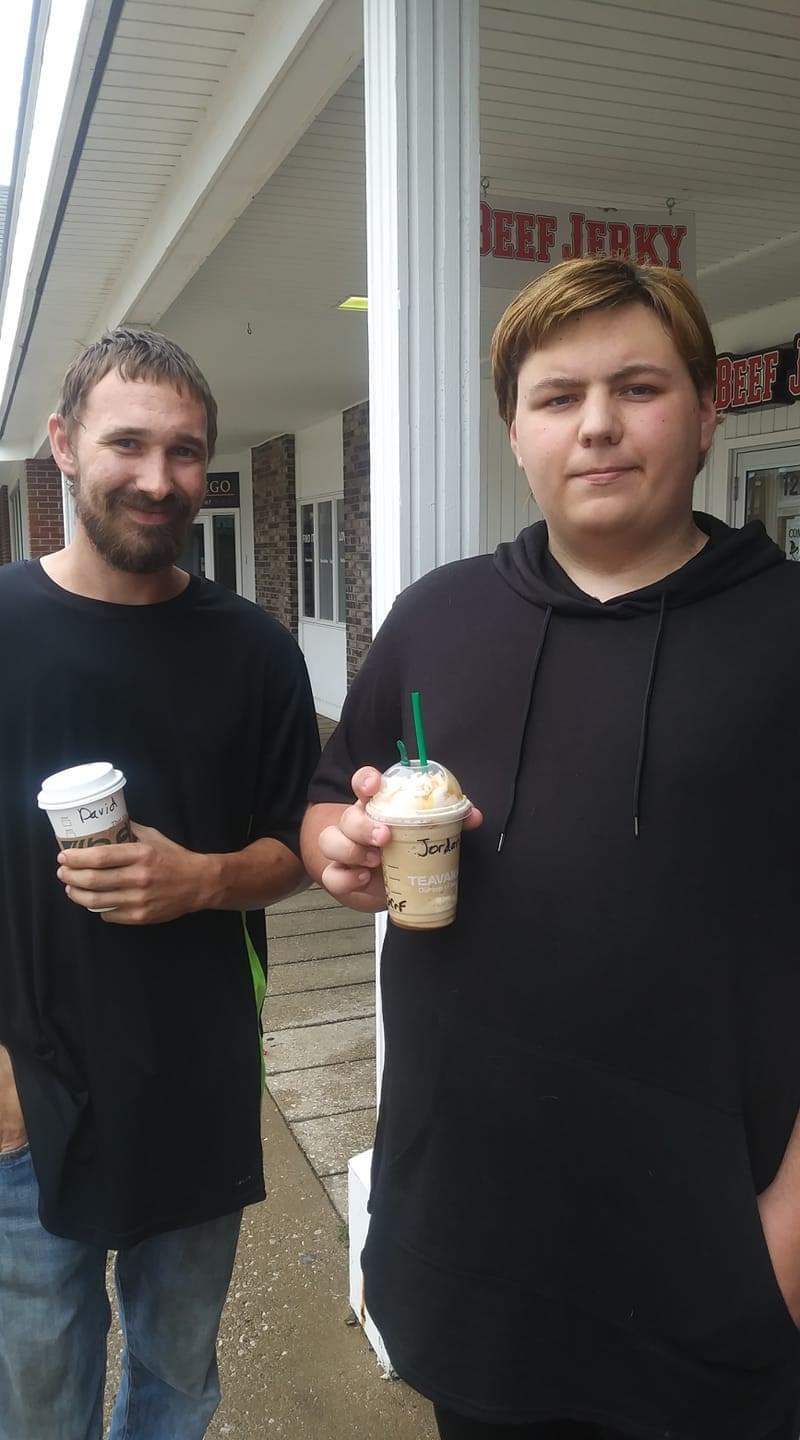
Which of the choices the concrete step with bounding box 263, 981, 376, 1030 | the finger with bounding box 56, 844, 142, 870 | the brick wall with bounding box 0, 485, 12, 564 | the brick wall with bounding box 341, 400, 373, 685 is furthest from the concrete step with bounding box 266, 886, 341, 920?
the brick wall with bounding box 0, 485, 12, 564

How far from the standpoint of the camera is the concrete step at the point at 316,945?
17.1 ft

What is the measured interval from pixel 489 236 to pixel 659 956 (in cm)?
296

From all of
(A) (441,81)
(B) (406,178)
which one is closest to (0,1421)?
(B) (406,178)

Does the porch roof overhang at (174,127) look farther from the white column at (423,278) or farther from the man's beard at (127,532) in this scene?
the man's beard at (127,532)

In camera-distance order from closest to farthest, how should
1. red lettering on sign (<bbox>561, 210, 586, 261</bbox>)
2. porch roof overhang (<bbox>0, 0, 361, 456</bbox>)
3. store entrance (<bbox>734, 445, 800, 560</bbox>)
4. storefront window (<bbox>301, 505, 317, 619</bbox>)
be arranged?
1. porch roof overhang (<bbox>0, 0, 361, 456</bbox>)
2. red lettering on sign (<bbox>561, 210, 586, 261</bbox>)
3. store entrance (<bbox>734, 445, 800, 560</bbox>)
4. storefront window (<bbox>301, 505, 317, 619</bbox>)

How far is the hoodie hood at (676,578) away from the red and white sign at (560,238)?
2.34 metres

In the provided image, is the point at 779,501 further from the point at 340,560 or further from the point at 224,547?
the point at 224,547

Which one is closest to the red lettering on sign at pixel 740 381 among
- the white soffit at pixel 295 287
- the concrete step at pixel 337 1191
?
the white soffit at pixel 295 287

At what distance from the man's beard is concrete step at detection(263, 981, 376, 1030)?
3.13 meters

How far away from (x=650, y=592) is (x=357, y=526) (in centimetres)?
942

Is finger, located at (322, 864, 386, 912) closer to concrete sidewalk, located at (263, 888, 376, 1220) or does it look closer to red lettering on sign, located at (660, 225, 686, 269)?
concrete sidewalk, located at (263, 888, 376, 1220)

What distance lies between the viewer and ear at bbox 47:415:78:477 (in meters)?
1.71

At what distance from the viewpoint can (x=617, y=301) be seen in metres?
1.34

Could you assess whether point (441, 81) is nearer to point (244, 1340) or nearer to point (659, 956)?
point (659, 956)
